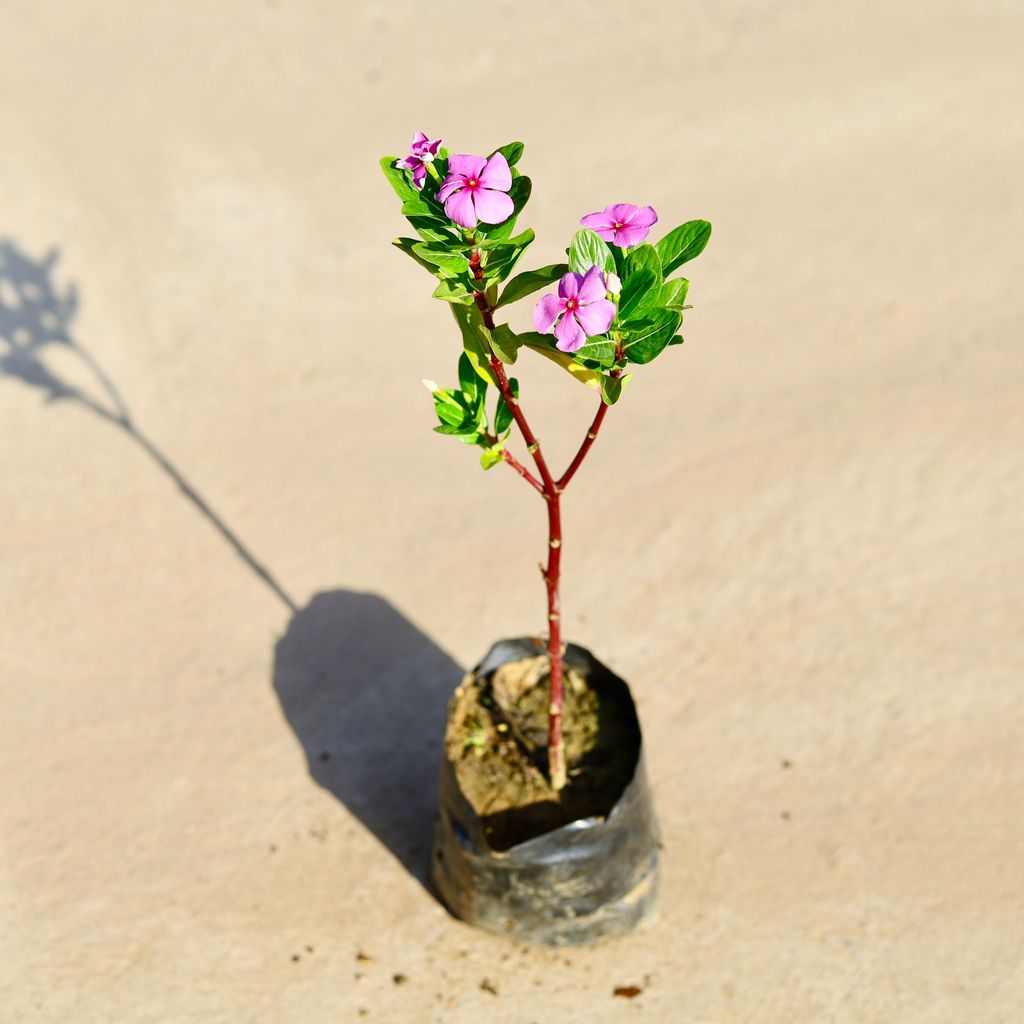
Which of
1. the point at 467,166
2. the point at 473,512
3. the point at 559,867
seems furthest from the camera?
the point at 473,512

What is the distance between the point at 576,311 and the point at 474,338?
366mm

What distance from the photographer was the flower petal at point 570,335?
1786mm

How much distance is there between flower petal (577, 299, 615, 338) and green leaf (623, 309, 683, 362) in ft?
0.33

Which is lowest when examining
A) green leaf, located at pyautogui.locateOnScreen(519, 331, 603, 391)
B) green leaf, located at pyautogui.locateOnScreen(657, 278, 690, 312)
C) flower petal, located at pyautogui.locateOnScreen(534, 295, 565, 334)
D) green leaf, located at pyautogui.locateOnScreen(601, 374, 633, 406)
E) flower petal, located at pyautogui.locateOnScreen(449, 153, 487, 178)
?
green leaf, located at pyautogui.locateOnScreen(601, 374, 633, 406)

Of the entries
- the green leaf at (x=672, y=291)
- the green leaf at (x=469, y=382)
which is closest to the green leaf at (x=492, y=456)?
the green leaf at (x=469, y=382)

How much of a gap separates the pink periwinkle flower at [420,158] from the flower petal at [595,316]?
32 centimetres

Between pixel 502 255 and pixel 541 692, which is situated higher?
pixel 502 255

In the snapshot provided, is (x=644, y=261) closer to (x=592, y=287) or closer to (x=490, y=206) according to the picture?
(x=592, y=287)

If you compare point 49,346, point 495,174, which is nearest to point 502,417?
point 495,174

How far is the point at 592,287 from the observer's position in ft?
5.81

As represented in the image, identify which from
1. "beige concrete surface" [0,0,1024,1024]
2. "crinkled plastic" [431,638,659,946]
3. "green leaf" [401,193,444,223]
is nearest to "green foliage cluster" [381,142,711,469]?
"green leaf" [401,193,444,223]

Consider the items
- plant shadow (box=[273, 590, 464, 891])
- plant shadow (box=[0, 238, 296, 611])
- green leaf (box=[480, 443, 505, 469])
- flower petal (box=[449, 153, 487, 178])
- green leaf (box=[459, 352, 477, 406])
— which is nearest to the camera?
flower petal (box=[449, 153, 487, 178])

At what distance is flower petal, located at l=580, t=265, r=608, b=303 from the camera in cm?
177

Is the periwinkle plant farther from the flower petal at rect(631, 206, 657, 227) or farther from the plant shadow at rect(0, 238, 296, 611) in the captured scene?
the plant shadow at rect(0, 238, 296, 611)
